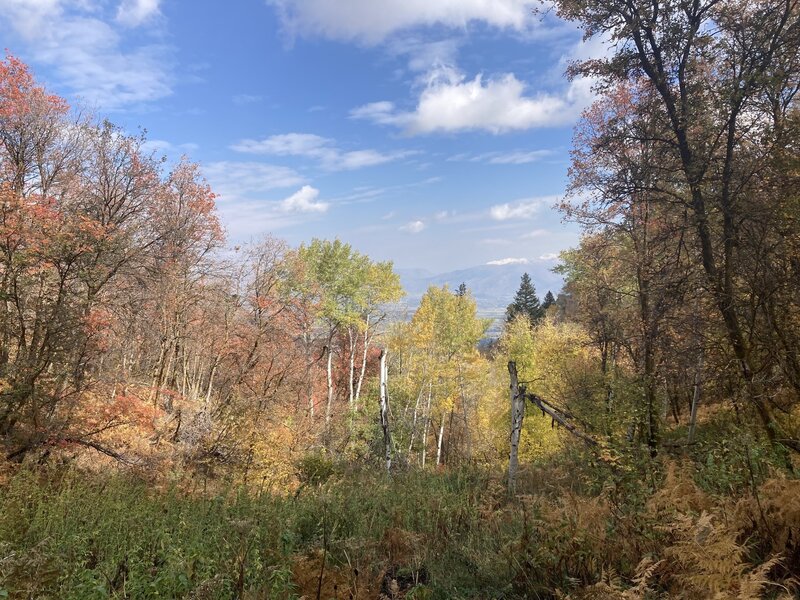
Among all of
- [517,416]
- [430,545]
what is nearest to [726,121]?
[517,416]

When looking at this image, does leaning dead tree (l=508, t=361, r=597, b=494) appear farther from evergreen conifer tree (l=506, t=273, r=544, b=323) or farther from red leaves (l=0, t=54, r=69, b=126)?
evergreen conifer tree (l=506, t=273, r=544, b=323)

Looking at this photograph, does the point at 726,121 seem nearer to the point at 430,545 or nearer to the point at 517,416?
the point at 517,416

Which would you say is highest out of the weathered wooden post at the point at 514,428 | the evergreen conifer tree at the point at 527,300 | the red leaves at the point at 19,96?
the red leaves at the point at 19,96

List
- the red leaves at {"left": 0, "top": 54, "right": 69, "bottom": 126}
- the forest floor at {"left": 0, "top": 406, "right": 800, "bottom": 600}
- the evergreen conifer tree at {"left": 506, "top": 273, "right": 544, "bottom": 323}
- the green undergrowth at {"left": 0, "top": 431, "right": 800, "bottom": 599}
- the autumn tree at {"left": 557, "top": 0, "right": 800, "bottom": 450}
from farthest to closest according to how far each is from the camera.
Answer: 1. the evergreen conifer tree at {"left": 506, "top": 273, "right": 544, "bottom": 323}
2. the red leaves at {"left": 0, "top": 54, "right": 69, "bottom": 126}
3. the autumn tree at {"left": 557, "top": 0, "right": 800, "bottom": 450}
4. the green undergrowth at {"left": 0, "top": 431, "right": 800, "bottom": 599}
5. the forest floor at {"left": 0, "top": 406, "right": 800, "bottom": 600}

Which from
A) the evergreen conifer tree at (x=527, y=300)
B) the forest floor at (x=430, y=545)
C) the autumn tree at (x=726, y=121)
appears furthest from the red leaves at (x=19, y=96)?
the evergreen conifer tree at (x=527, y=300)

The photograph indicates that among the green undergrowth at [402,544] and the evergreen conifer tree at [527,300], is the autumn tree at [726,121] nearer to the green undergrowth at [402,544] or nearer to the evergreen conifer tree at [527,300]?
the green undergrowth at [402,544]

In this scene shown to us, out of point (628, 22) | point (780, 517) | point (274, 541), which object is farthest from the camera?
point (628, 22)

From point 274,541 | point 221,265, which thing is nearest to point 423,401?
point 221,265

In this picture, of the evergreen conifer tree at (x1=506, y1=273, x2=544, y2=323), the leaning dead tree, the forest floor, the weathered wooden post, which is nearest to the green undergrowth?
the forest floor

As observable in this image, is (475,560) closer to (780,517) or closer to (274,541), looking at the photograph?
(274,541)

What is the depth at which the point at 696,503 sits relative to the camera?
4.13 metres

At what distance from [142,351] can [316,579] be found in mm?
17304

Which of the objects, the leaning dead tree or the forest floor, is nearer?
the forest floor

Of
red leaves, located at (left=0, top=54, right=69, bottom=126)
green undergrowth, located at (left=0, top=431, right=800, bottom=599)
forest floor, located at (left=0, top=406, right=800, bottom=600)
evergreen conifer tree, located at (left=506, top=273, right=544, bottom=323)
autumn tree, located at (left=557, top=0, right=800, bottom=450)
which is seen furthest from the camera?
evergreen conifer tree, located at (left=506, top=273, right=544, bottom=323)
